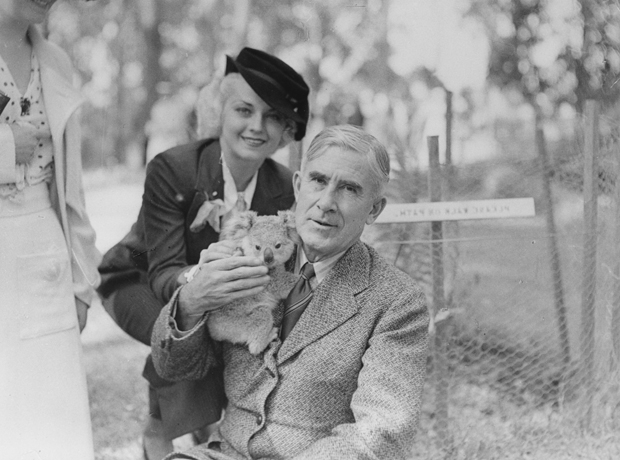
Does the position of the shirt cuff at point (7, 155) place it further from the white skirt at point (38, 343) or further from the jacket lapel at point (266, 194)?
the jacket lapel at point (266, 194)

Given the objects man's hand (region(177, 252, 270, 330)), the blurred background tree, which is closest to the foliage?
the blurred background tree

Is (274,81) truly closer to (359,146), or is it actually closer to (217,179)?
(217,179)

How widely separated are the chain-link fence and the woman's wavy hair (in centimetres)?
81

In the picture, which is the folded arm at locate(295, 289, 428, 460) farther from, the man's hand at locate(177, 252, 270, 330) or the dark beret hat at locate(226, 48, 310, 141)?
the dark beret hat at locate(226, 48, 310, 141)

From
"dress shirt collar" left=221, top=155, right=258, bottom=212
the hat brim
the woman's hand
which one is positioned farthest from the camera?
"dress shirt collar" left=221, top=155, right=258, bottom=212

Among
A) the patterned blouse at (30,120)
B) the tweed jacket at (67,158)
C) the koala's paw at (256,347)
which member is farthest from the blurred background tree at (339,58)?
the koala's paw at (256,347)

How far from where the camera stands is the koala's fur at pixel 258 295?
237cm

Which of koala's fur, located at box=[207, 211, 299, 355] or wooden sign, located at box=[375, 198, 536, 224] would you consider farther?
wooden sign, located at box=[375, 198, 536, 224]

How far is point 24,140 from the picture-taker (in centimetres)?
230

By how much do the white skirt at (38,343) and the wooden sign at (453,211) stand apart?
5.25 ft

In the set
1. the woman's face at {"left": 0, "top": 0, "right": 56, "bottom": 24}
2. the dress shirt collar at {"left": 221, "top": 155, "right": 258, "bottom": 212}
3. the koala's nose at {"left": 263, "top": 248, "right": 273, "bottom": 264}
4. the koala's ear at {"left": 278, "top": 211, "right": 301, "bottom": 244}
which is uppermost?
the woman's face at {"left": 0, "top": 0, "right": 56, "bottom": 24}

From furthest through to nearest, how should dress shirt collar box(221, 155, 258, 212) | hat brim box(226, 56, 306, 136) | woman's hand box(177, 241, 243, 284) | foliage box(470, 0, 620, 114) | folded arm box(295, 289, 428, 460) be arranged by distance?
foliage box(470, 0, 620, 114), dress shirt collar box(221, 155, 258, 212), hat brim box(226, 56, 306, 136), woman's hand box(177, 241, 243, 284), folded arm box(295, 289, 428, 460)

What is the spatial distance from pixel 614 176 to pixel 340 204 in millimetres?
1850

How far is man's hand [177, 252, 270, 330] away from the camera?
7.48 feet
